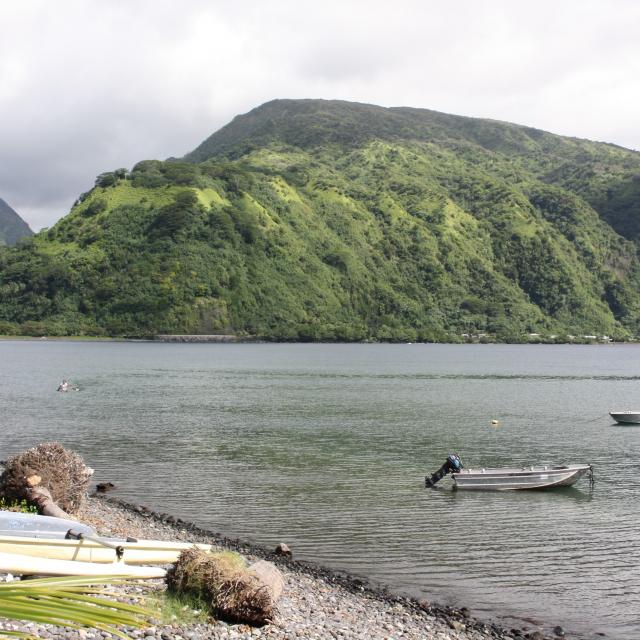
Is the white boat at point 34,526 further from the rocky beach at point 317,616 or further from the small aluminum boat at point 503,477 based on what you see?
the small aluminum boat at point 503,477

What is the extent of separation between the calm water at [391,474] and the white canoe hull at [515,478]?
0.84 meters

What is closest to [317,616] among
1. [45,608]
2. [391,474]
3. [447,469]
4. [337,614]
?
[337,614]

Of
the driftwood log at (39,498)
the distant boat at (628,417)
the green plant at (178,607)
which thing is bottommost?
the distant boat at (628,417)

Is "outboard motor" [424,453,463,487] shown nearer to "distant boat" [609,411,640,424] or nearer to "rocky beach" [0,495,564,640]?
"rocky beach" [0,495,564,640]

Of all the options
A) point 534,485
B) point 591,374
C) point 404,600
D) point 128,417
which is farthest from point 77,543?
point 591,374

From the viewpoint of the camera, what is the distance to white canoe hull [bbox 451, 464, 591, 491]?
38.3 m

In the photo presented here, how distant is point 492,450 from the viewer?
5419 cm

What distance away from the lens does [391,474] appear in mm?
42562

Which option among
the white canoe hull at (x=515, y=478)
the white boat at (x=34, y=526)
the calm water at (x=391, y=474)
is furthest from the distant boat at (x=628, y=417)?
the white boat at (x=34, y=526)

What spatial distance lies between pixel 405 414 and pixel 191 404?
959 inches

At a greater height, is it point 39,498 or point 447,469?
point 39,498

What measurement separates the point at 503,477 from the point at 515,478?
0.66 meters

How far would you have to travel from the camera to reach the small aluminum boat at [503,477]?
126 feet

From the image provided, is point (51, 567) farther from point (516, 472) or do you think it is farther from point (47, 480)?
point (516, 472)
